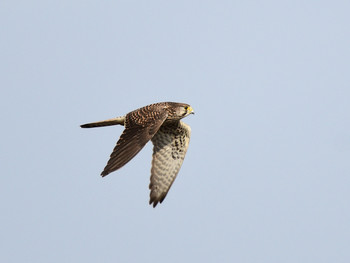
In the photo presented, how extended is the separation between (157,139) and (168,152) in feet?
1.35

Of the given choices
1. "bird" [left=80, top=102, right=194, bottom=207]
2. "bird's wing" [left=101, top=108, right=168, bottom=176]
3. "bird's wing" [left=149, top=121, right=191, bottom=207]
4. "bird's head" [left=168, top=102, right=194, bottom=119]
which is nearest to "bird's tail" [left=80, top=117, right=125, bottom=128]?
"bird" [left=80, top=102, right=194, bottom=207]

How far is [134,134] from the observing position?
1386 centimetres

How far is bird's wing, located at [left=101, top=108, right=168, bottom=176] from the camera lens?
506 inches

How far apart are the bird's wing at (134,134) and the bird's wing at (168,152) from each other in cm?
125

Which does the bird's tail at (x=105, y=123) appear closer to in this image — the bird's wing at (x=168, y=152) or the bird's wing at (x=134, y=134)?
the bird's wing at (x=134, y=134)

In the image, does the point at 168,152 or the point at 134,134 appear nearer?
the point at 134,134

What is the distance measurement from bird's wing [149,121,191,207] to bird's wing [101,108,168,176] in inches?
49.3

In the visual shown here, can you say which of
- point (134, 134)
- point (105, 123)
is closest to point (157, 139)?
point (105, 123)

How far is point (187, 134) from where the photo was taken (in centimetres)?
1627

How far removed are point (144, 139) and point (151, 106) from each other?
5.19 ft

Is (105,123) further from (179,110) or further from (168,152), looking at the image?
(168,152)

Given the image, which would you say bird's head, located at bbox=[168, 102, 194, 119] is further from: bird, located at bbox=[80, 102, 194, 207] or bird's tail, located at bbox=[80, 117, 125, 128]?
bird's tail, located at bbox=[80, 117, 125, 128]

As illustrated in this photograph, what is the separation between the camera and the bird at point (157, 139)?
1321cm

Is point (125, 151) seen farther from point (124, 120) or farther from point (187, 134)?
point (187, 134)
